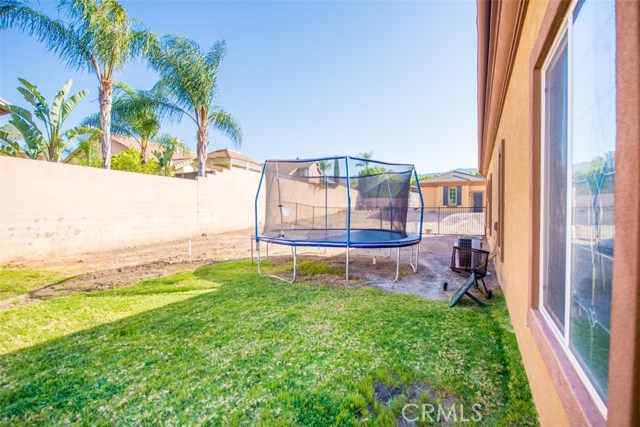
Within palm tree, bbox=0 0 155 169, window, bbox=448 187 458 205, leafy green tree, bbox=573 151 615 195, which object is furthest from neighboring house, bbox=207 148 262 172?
leafy green tree, bbox=573 151 615 195

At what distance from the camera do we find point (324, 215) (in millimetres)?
8602

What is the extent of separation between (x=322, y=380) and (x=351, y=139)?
37.9 m

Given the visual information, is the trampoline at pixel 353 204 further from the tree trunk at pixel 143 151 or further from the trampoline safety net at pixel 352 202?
the tree trunk at pixel 143 151

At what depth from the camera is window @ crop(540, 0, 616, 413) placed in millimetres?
1108

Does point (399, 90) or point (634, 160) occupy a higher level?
point (399, 90)

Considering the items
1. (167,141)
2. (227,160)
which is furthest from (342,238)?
(227,160)

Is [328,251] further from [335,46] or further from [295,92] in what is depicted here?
[295,92]

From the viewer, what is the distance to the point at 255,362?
8.93 feet

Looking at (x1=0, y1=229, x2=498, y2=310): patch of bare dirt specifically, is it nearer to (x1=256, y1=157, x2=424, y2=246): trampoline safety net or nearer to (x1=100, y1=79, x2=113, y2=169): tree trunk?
(x1=256, y1=157, x2=424, y2=246): trampoline safety net

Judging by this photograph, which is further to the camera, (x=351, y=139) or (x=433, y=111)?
(x=351, y=139)

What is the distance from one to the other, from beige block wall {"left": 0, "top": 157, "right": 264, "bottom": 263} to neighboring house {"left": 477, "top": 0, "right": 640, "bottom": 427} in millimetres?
10032

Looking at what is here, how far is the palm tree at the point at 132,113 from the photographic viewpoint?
14.4 m

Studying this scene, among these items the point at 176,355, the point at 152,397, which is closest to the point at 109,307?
the point at 176,355

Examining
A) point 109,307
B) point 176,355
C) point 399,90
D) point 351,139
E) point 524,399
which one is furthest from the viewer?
point 351,139
